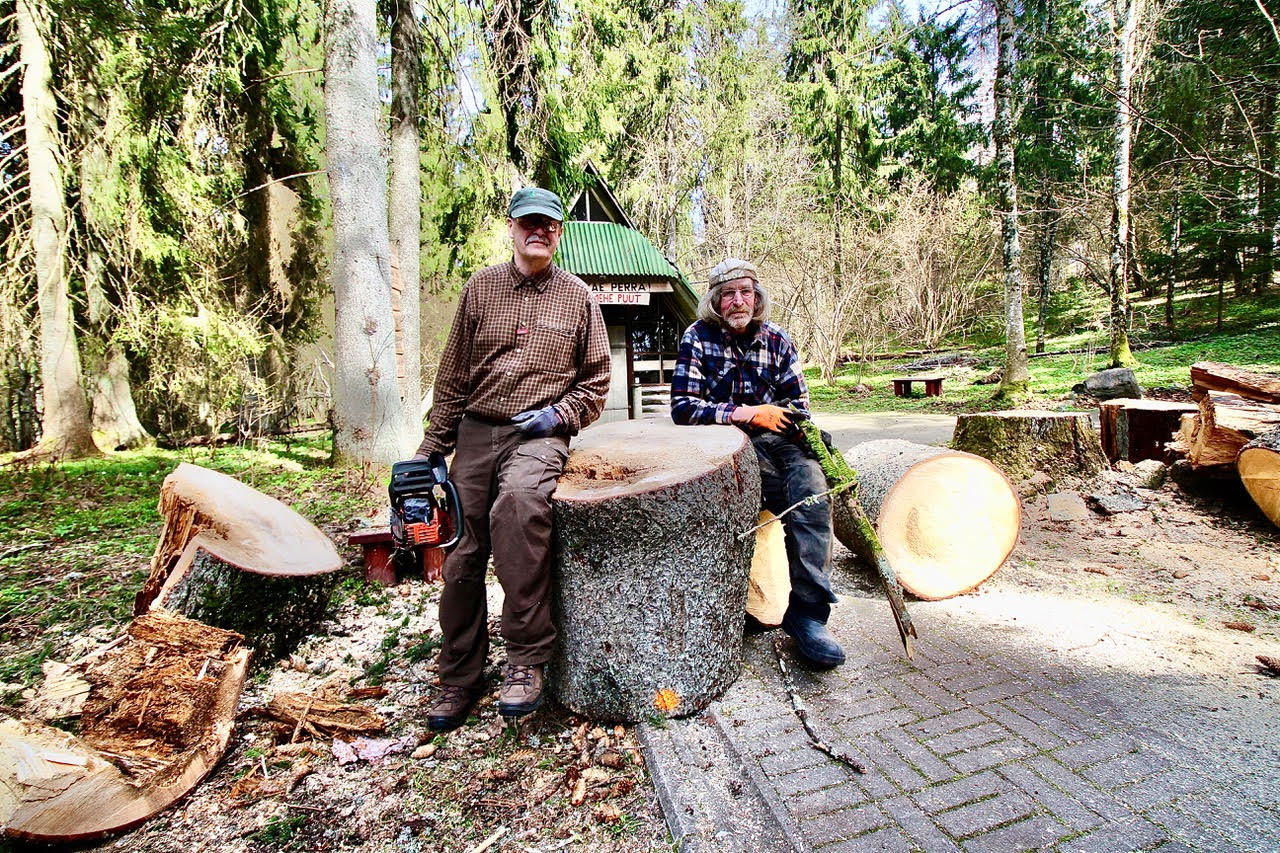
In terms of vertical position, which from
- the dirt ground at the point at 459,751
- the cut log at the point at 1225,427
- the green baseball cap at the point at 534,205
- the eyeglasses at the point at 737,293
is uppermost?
the green baseball cap at the point at 534,205

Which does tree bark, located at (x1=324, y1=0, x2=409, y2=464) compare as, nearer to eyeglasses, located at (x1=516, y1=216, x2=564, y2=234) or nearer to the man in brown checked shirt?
the man in brown checked shirt

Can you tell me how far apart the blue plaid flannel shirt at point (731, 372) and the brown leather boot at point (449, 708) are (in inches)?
60.8

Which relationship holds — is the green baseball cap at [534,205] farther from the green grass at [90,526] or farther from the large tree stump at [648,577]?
the green grass at [90,526]

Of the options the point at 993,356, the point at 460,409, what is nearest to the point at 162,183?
the point at 460,409

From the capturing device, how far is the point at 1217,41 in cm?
1333

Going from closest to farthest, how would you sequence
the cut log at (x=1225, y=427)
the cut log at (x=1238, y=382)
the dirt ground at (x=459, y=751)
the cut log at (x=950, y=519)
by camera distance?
1. the dirt ground at (x=459, y=751)
2. the cut log at (x=950, y=519)
3. the cut log at (x=1225, y=427)
4. the cut log at (x=1238, y=382)

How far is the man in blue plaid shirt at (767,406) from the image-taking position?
2.77 meters

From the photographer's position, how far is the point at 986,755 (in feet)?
7.00

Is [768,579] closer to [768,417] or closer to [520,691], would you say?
[768,417]

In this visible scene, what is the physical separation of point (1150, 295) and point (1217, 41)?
265 inches

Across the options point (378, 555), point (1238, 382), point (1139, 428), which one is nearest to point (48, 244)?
point (378, 555)

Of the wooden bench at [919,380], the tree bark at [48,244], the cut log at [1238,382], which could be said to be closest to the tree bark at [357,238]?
the tree bark at [48,244]

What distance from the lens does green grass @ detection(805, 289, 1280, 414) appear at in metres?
11.2

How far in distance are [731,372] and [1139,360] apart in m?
14.3
